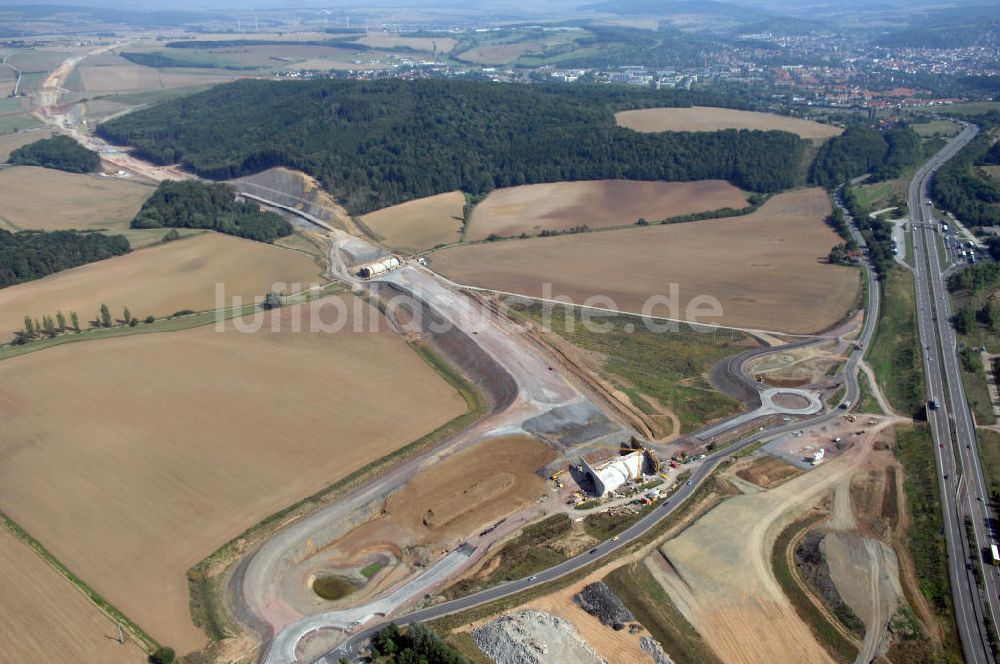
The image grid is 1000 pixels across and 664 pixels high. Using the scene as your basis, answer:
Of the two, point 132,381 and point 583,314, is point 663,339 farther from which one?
point 132,381

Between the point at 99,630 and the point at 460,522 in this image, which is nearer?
the point at 99,630

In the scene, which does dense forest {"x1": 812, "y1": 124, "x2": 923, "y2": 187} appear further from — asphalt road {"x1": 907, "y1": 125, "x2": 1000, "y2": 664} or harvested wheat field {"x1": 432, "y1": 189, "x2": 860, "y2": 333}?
asphalt road {"x1": 907, "y1": 125, "x2": 1000, "y2": 664}

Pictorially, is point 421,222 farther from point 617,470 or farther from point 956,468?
point 956,468

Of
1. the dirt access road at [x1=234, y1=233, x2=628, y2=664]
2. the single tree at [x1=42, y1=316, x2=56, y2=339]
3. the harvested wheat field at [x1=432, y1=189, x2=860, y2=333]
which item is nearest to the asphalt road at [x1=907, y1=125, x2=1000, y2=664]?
the harvested wheat field at [x1=432, y1=189, x2=860, y2=333]

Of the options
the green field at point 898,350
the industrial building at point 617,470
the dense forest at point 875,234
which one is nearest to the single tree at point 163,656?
the industrial building at point 617,470

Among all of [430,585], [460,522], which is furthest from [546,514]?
[430,585]

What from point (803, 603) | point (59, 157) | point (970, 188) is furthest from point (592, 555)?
point (59, 157)
